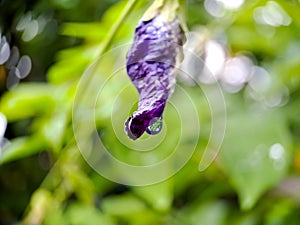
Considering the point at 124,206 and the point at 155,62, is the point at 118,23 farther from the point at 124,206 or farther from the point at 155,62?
the point at 124,206

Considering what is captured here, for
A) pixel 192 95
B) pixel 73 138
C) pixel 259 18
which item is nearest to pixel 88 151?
pixel 73 138

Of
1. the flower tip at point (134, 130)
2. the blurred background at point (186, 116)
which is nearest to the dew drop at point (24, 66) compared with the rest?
the blurred background at point (186, 116)

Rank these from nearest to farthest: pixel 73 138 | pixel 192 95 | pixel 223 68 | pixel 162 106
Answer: pixel 162 106, pixel 73 138, pixel 192 95, pixel 223 68

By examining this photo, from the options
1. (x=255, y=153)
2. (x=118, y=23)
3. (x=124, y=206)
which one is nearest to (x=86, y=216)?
(x=124, y=206)

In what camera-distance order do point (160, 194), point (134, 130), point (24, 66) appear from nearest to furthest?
point (134, 130), point (160, 194), point (24, 66)

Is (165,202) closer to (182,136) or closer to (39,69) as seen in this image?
(182,136)

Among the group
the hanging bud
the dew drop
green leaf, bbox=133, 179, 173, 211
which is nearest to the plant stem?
the hanging bud

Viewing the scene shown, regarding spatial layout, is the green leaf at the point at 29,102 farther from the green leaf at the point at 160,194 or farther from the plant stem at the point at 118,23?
the plant stem at the point at 118,23
